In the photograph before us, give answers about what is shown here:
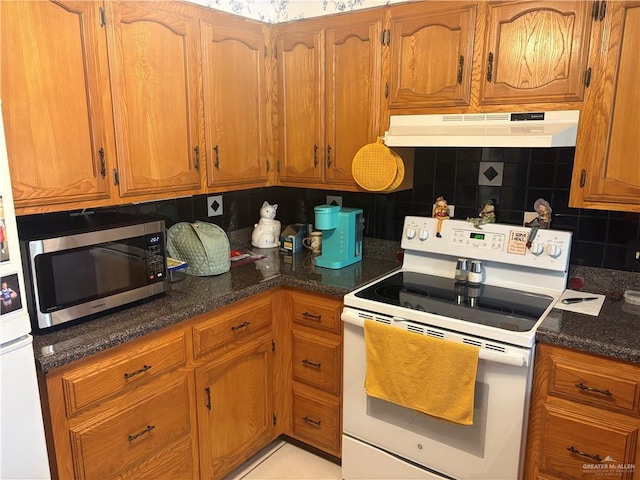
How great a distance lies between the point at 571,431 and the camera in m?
1.60

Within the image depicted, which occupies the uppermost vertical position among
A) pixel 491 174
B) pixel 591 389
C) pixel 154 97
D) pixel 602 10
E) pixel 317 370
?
pixel 602 10

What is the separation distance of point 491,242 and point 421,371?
2.21 ft

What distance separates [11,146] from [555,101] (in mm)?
1853

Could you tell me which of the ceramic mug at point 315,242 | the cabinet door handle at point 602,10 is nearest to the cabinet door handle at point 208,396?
the ceramic mug at point 315,242

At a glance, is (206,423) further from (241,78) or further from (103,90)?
(241,78)

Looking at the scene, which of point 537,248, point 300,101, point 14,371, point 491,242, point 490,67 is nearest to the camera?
point 14,371

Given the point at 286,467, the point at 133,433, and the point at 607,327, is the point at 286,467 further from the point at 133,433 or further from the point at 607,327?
the point at 607,327

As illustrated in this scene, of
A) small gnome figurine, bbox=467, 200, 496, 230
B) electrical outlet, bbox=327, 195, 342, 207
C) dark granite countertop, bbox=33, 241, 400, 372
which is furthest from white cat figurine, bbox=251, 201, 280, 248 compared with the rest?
small gnome figurine, bbox=467, 200, 496, 230

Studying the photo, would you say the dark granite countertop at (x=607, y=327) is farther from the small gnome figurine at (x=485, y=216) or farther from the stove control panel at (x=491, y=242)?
the small gnome figurine at (x=485, y=216)

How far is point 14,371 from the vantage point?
123 centimetres

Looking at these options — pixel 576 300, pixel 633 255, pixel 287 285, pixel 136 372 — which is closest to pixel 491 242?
pixel 576 300

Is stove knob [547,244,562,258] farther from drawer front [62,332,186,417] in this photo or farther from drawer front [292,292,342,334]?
drawer front [62,332,186,417]

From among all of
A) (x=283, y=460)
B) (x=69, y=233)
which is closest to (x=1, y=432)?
(x=69, y=233)

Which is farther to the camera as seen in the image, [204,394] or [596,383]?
[204,394]
